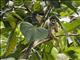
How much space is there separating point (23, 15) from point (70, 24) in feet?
0.60

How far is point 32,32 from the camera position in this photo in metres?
0.71

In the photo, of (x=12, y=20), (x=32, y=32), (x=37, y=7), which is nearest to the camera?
(x=32, y=32)

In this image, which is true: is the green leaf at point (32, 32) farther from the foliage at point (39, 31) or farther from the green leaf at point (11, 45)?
the green leaf at point (11, 45)

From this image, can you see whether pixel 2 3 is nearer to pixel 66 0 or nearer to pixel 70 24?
pixel 70 24

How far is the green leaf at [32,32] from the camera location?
694mm

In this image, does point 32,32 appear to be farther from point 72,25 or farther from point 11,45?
point 72,25

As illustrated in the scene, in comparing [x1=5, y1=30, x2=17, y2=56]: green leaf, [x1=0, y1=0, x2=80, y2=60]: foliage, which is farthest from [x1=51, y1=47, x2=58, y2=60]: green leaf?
[x1=5, y1=30, x2=17, y2=56]: green leaf

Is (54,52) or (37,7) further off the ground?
(37,7)

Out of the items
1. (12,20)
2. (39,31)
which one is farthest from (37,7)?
(39,31)

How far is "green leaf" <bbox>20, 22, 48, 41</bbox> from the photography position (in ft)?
2.28

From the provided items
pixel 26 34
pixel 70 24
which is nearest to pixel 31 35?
pixel 26 34

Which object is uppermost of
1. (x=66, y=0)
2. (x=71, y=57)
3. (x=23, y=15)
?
(x=66, y=0)

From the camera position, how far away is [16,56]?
0.79 meters

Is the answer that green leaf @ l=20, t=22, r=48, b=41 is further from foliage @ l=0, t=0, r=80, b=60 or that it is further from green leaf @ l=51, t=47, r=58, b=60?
green leaf @ l=51, t=47, r=58, b=60
